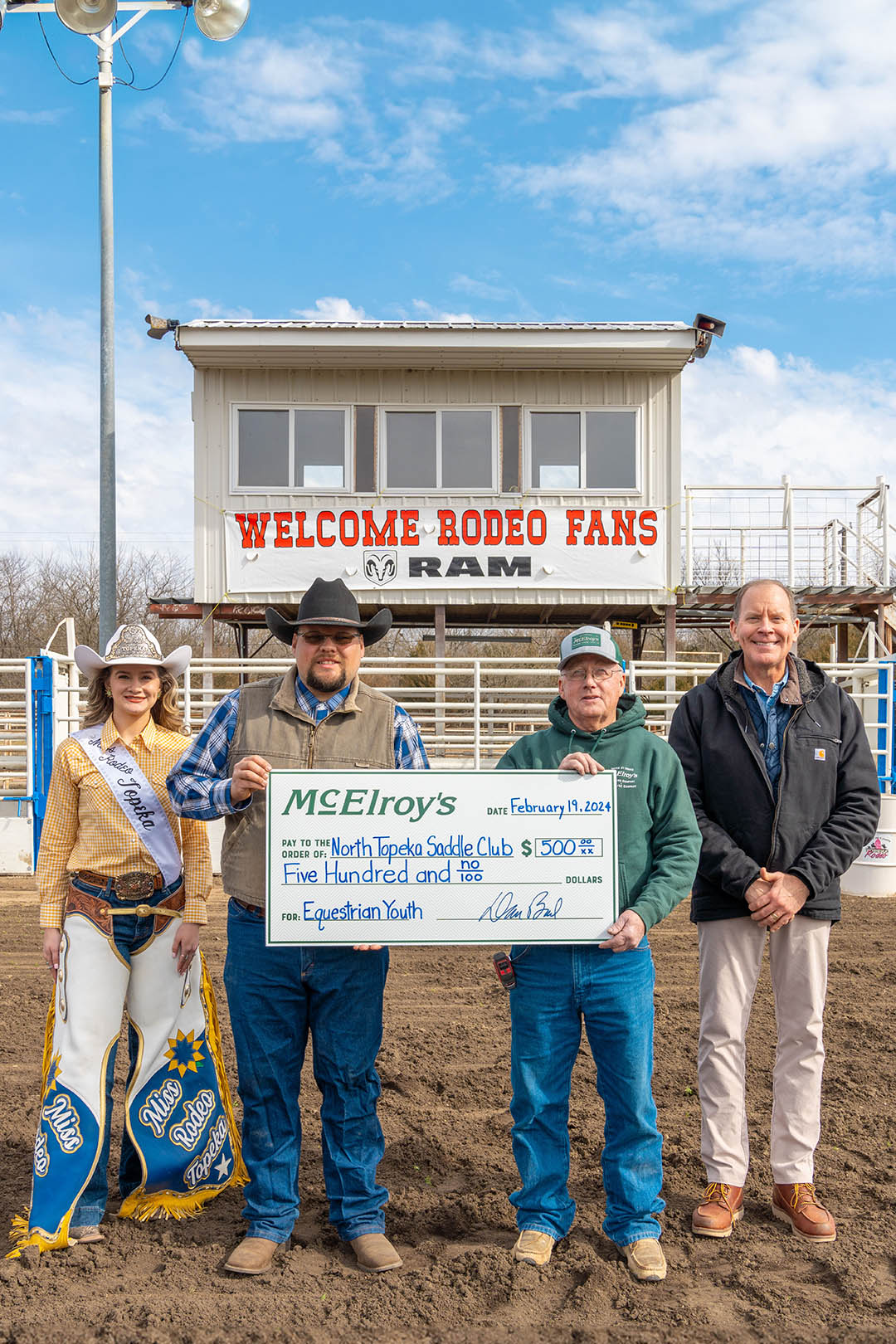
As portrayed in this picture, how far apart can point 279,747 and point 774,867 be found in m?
1.82

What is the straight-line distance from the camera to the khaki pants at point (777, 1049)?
371 cm

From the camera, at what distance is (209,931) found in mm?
8648

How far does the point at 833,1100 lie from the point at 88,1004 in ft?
11.3

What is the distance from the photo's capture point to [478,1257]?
341 cm

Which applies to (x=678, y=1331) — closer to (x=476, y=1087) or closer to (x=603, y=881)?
(x=603, y=881)

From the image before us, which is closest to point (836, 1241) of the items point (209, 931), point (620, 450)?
point (209, 931)

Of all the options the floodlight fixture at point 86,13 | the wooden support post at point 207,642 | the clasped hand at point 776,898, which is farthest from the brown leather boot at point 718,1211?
the wooden support post at point 207,642

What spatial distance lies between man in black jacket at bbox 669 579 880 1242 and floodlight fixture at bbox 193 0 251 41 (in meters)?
9.52

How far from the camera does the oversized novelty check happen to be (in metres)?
3.45

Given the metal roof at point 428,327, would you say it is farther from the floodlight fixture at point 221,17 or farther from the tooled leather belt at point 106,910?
the tooled leather belt at point 106,910

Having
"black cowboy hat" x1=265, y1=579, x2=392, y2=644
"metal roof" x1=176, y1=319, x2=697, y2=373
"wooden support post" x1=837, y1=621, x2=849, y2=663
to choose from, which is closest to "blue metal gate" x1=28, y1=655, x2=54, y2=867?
"metal roof" x1=176, y1=319, x2=697, y2=373

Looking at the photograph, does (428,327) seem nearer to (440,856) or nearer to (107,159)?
(107,159)

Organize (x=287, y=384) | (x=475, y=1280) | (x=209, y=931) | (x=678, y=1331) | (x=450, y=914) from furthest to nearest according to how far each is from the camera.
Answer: (x=287, y=384) < (x=209, y=931) < (x=450, y=914) < (x=475, y=1280) < (x=678, y=1331)

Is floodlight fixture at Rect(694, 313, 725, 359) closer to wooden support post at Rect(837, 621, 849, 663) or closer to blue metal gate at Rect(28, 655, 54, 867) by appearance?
wooden support post at Rect(837, 621, 849, 663)
